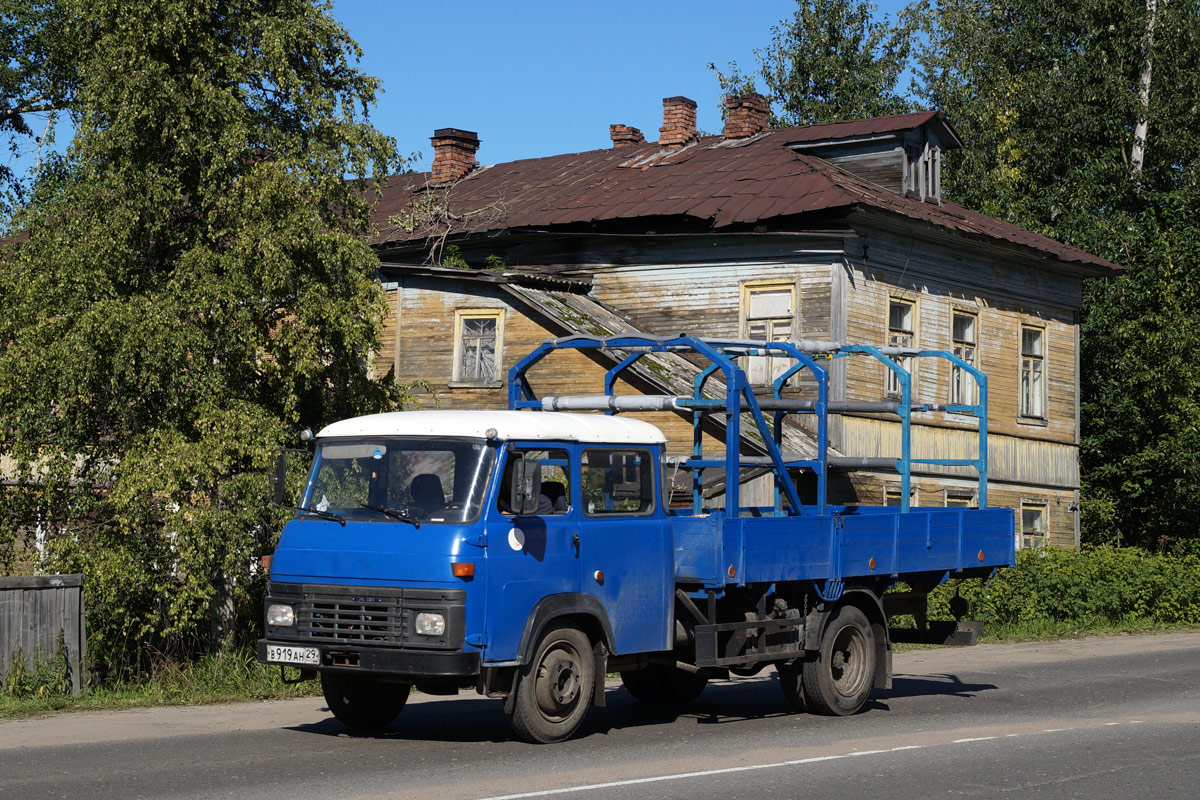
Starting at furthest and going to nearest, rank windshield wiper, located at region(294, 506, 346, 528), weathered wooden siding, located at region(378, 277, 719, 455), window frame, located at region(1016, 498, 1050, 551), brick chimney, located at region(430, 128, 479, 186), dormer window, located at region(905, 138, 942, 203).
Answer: brick chimney, located at region(430, 128, 479, 186), window frame, located at region(1016, 498, 1050, 551), dormer window, located at region(905, 138, 942, 203), weathered wooden siding, located at region(378, 277, 719, 455), windshield wiper, located at region(294, 506, 346, 528)

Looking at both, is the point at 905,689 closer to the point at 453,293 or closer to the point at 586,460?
the point at 586,460

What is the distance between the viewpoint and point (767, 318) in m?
25.7

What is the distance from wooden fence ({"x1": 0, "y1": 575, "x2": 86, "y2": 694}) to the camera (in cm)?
1309

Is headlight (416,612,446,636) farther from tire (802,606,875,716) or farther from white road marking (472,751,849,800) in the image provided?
tire (802,606,875,716)

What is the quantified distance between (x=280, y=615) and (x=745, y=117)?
885 inches

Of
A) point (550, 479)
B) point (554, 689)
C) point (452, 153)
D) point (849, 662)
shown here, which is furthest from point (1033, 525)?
point (554, 689)

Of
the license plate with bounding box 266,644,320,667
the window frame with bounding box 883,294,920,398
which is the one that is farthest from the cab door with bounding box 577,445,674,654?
the window frame with bounding box 883,294,920,398

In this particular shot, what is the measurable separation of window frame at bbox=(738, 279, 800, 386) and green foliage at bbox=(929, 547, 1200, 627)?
15.6 feet

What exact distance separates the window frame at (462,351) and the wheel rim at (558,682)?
15471 millimetres

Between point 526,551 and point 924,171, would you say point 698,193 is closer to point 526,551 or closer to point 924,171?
point 924,171

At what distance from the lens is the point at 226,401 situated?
48.3 ft

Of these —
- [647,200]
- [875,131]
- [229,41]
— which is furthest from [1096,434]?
[229,41]

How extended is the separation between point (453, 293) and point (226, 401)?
38.4 ft

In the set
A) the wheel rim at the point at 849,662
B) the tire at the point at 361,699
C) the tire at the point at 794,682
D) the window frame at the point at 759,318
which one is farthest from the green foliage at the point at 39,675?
the window frame at the point at 759,318
